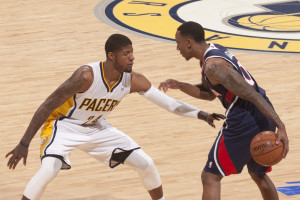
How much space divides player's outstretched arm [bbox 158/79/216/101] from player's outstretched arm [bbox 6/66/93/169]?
0.66 meters

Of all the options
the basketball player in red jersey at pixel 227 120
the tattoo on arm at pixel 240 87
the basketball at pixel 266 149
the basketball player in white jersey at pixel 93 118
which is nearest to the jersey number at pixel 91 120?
the basketball player in white jersey at pixel 93 118

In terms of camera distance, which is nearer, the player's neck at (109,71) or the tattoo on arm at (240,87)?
the tattoo on arm at (240,87)

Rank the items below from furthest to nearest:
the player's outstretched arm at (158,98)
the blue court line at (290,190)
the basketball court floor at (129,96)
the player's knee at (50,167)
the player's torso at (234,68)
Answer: the basketball court floor at (129,96)
the blue court line at (290,190)
the player's outstretched arm at (158,98)
the player's knee at (50,167)
the player's torso at (234,68)

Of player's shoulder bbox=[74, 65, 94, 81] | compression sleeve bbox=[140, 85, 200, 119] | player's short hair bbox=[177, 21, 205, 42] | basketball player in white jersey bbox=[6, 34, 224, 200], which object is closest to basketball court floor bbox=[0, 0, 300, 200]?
basketball player in white jersey bbox=[6, 34, 224, 200]

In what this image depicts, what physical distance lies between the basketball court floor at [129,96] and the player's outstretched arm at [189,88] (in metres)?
1.07

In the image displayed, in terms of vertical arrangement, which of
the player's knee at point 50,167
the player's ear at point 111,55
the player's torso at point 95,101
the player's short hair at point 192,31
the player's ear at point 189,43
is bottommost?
the player's knee at point 50,167

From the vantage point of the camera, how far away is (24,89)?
10516mm

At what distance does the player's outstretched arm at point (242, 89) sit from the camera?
5977 millimetres

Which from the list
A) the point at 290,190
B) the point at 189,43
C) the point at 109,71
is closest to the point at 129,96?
the point at 290,190

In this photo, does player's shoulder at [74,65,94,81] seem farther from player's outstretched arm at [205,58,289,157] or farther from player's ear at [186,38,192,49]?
player's outstretched arm at [205,58,289,157]

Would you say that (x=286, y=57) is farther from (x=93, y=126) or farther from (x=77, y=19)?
(x=93, y=126)

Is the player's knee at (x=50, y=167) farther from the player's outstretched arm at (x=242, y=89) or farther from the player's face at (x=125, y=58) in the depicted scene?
the player's outstretched arm at (x=242, y=89)

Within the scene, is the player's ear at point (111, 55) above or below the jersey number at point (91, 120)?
above

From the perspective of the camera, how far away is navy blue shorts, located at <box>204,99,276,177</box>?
6.33m
